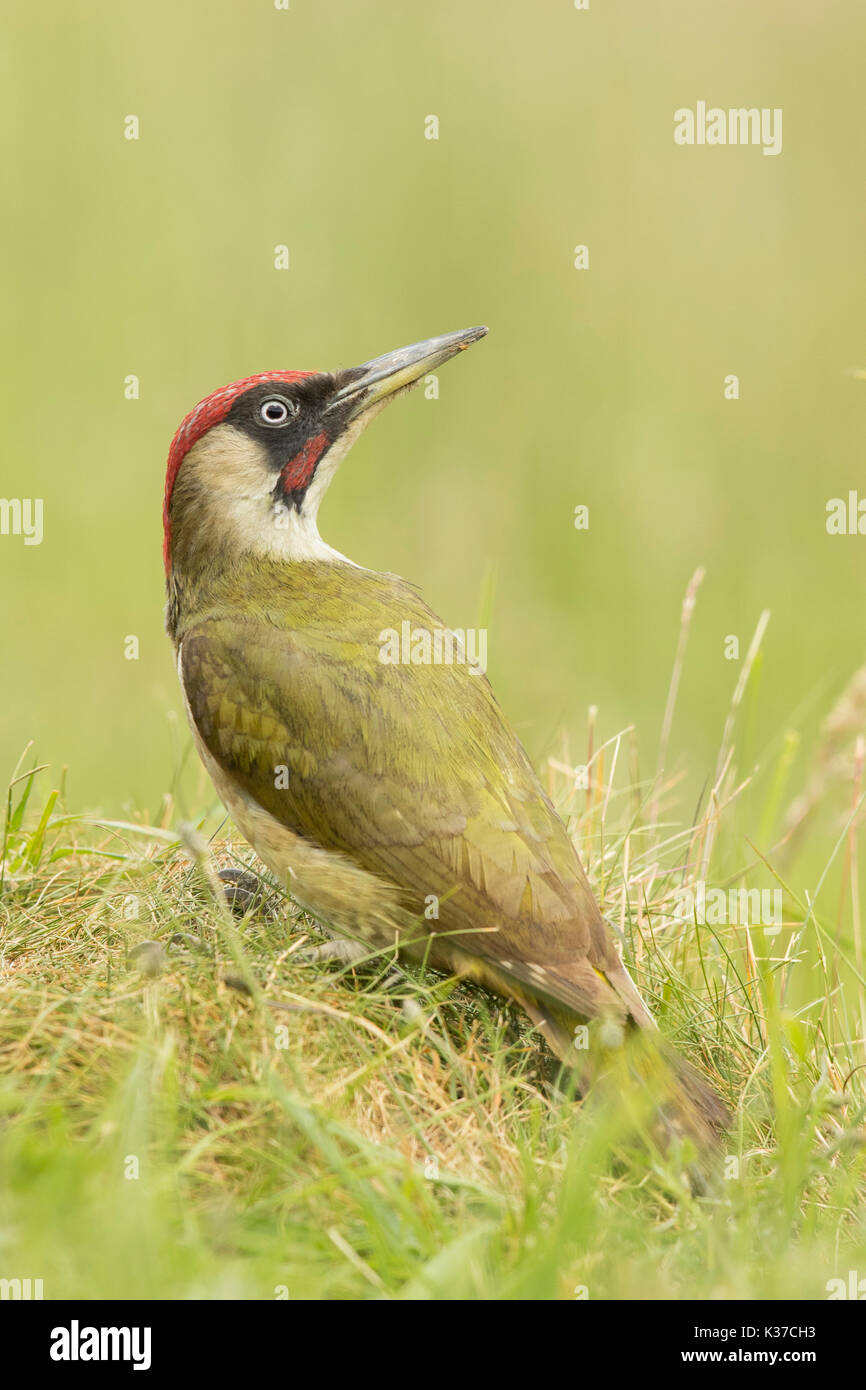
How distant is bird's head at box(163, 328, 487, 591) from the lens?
414cm

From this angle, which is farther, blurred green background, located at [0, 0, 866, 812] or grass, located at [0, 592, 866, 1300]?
blurred green background, located at [0, 0, 866, 812]

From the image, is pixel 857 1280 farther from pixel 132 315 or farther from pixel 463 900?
pixel 132 315

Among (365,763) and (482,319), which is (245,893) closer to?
(365,763)

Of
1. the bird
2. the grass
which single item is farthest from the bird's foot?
the bird

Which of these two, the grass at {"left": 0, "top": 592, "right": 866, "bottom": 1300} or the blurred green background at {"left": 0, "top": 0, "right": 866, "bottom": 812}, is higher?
the blurred green background at {"left": 0, "top": 0, "right": 866, "bottom": 812}

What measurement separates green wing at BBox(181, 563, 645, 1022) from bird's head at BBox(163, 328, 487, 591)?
30cm

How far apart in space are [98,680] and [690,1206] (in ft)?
19.7

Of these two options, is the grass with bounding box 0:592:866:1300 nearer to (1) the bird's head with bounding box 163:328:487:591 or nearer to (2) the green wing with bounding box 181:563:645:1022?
(2) the green wing with bounding box 181:563:645:1022

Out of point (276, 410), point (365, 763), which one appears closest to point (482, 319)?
point (276, 410)

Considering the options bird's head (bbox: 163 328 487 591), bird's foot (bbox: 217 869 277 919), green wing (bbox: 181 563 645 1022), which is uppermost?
bird's head (bbox: 163 328 487 591)

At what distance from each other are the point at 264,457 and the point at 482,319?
476 cm

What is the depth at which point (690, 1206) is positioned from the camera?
304 cm

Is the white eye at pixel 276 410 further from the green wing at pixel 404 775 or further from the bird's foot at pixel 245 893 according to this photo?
the bird's foot at pixel 245 893
